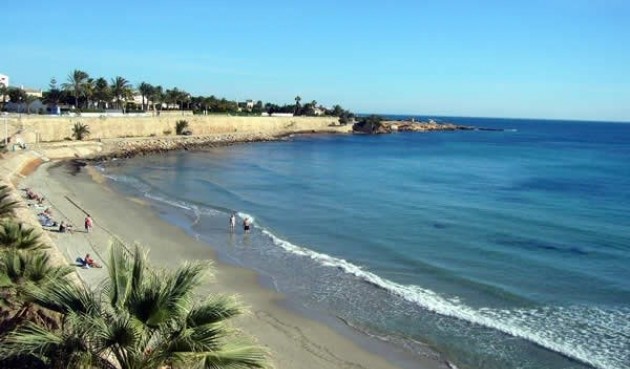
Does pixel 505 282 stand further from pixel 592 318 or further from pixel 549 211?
pixel 549 211

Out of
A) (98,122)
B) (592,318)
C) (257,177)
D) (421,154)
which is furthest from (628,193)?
(98,122)

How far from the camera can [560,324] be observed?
19203 mm

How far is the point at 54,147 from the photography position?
61.9m

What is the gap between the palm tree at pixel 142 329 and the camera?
255 inches

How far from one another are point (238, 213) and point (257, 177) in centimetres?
1941

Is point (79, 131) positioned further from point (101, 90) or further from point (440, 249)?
point (440, 249)

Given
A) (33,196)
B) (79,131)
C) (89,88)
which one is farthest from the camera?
(89,88)

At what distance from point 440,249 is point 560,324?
937 cm

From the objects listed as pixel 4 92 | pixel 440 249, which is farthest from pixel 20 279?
pixel 4 92

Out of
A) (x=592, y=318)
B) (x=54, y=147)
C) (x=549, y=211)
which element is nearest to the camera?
(x=592, y=318)

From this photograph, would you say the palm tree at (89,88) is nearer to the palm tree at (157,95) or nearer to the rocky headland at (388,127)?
the palm tree at (157,95)

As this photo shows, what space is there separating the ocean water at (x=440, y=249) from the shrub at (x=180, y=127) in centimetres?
3243

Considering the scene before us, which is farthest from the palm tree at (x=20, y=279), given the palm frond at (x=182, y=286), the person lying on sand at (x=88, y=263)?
the person lying on sand at (x=88, y=263)

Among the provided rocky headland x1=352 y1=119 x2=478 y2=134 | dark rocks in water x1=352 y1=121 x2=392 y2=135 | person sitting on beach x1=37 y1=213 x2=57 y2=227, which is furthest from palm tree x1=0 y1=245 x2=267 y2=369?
rocky headland x1=352 y1=119 x2=478 y2=134
